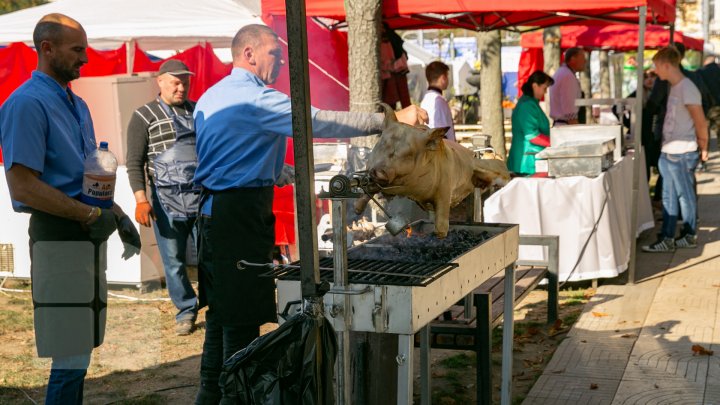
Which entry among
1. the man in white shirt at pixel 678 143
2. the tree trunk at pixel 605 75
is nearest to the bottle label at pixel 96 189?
the man in white shirt at pixel 678 143

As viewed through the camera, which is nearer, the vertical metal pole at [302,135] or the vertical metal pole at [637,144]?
the vertical metal pole at [302,135]

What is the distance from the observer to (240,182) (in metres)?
4.33

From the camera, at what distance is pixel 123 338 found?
6.93 m

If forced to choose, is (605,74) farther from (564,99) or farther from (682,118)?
(682,118)

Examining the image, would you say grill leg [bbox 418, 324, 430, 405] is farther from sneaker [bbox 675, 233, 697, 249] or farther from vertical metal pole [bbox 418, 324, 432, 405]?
sneaker [bbox 675, 233, 697, 249]

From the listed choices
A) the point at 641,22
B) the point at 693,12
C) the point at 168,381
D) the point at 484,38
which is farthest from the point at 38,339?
the point at 693,12

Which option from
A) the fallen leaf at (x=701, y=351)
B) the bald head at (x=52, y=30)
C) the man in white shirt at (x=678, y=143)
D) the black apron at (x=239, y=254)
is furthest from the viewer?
the man in white shirt at (x=678, y=143)

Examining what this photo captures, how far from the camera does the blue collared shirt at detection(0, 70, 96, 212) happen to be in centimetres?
367

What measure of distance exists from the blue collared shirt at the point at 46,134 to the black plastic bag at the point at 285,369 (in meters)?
1.37

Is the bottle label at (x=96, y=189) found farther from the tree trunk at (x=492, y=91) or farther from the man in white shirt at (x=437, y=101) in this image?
the tree trunk at (x=492, y=91)

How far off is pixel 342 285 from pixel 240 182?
1.38 meters

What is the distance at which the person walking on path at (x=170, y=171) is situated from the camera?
22.6 feet

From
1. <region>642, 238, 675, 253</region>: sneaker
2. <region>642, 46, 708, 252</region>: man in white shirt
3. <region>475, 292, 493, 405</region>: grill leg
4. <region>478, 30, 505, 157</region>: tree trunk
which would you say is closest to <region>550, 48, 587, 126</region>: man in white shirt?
<region>478, 30, 505, 157</region>: tree trunk

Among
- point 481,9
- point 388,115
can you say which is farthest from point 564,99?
point 388,115
